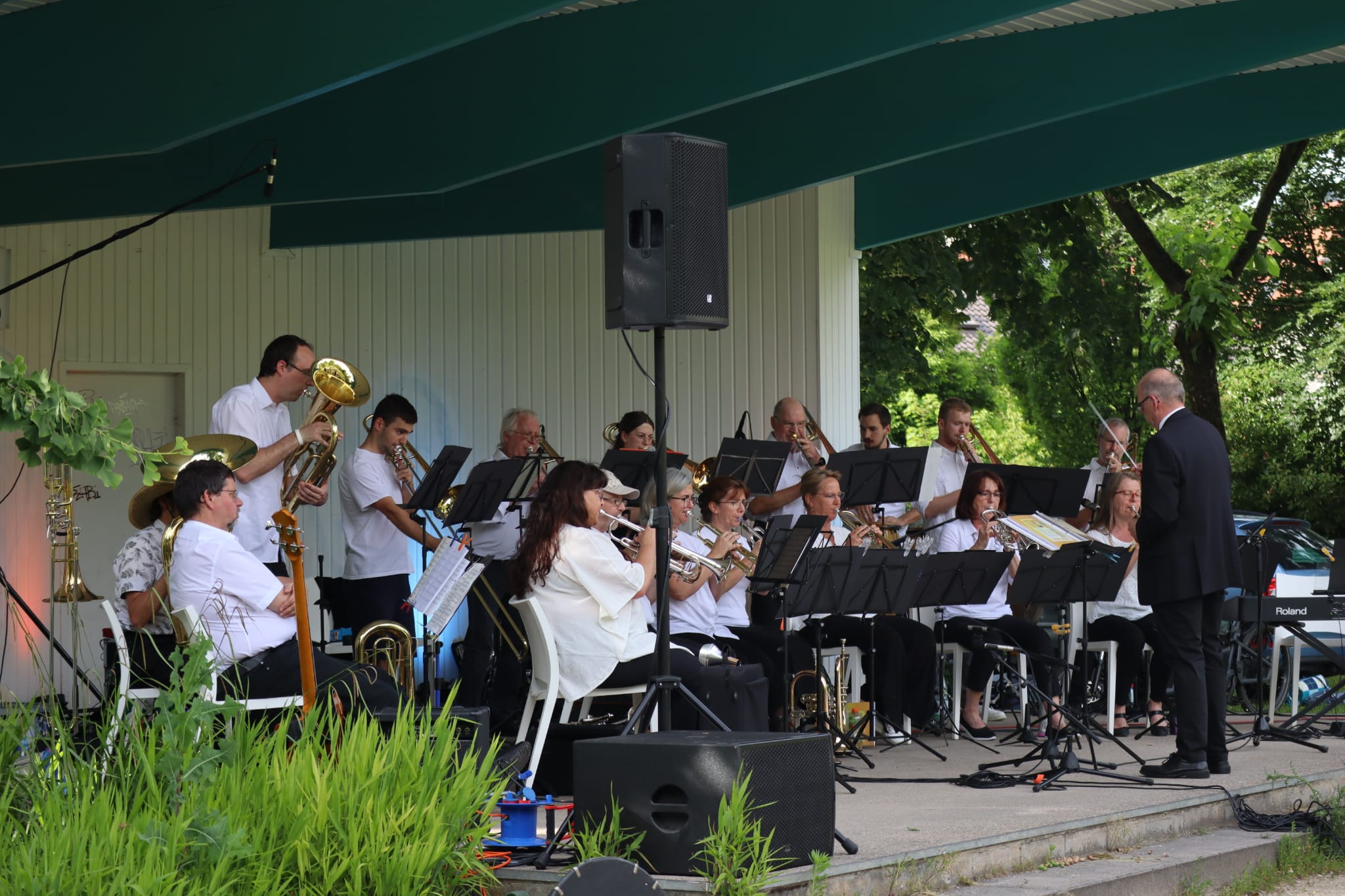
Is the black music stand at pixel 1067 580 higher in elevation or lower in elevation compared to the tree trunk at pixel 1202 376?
lower

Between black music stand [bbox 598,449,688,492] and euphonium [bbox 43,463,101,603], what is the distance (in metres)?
2.45

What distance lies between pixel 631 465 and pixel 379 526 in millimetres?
1270

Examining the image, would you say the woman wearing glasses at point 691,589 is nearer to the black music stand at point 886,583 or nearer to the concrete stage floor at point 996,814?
the black music stand at point 886,583

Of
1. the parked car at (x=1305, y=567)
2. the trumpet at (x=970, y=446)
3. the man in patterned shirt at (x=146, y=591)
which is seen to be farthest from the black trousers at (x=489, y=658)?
the parked car at (x=1305, y=567)

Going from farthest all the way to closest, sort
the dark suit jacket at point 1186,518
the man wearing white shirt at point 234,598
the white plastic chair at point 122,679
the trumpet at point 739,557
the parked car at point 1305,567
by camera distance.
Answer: the parked car at point 1305,567 < the trumpet at point 739,557 < the dark suit jacket at point 1186,518 < the man wearing white shirt at point 234,598 < the white plastic chair at point 122,679

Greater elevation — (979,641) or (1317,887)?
(979,641)

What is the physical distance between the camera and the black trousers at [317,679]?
536cm

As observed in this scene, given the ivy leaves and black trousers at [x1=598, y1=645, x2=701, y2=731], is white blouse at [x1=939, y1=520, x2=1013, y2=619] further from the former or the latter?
the ivy leaves

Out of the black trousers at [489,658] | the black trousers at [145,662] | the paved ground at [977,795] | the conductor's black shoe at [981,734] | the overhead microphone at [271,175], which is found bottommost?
the conductor's black shoe at [981,734]

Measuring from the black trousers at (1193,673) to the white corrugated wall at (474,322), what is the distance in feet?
13.7

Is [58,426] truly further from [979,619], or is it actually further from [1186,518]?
[979,619]

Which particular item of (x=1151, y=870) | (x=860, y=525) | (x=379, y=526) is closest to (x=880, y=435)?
(x=860, y=525)

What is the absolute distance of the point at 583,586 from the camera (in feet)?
19.5

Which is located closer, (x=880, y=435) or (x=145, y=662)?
(x=145, y=662)
